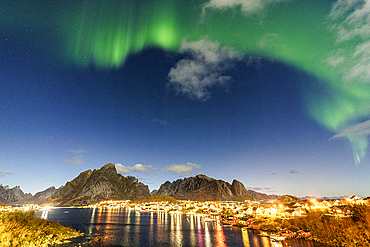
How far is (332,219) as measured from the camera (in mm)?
71125

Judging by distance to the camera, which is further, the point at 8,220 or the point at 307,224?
the point at 307,224

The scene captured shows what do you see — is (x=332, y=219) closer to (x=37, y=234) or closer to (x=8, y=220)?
(x=37, y=234)

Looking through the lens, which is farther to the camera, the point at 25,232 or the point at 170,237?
the point at 170,237

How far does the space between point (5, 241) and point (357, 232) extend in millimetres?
90139

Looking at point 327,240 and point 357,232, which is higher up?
point 357,232

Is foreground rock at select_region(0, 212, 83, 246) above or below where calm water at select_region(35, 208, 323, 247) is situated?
above

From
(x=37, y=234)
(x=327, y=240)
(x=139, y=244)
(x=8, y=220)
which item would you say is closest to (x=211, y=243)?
(x=139, y=244)

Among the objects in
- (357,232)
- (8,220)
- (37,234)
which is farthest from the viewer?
(357,232)

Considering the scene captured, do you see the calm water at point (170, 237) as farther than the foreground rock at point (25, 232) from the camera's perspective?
Yes

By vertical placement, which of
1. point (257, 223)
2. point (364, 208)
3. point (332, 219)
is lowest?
point (257, 223)

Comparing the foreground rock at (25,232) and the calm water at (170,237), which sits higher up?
the foreground rock at (25,232)

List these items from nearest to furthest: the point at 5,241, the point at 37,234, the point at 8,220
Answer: the point at 5,241 → the point at 8,220 → the point at 37,234

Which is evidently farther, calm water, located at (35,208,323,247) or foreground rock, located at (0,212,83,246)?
calm water, located at (35,208,323,247)

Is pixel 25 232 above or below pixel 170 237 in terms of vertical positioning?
above
